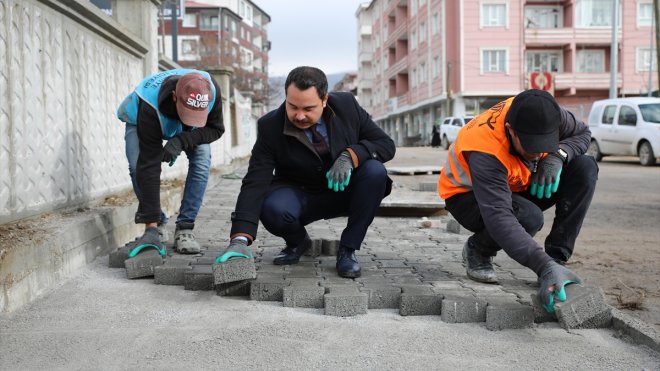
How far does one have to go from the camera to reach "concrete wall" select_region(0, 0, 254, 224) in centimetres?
382

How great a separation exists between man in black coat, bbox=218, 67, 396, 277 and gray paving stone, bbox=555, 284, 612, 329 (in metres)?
1.22

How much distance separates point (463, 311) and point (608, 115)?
602 inches

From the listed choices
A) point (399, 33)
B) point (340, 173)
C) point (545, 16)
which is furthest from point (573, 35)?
point (340, 173)

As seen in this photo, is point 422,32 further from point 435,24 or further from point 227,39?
point 227,39

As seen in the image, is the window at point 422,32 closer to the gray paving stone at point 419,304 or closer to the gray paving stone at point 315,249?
the gray paving stone at point 315,249

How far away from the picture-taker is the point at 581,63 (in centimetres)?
3812

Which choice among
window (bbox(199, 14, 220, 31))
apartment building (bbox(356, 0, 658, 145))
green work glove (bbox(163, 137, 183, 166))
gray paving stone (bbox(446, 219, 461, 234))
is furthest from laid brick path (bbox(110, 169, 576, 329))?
window (bbox(199, 14, 220, 31))

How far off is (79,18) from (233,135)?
11.6m

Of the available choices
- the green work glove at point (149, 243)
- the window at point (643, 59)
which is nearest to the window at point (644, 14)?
the window at point (643, 59)

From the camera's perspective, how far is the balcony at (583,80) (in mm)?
37094

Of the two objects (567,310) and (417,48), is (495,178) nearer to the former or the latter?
(567,310)

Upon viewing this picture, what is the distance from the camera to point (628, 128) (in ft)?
51.8

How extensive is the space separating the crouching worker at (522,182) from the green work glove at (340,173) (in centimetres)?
60

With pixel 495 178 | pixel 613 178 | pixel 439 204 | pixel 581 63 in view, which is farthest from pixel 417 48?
pixel 495 178
